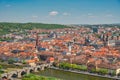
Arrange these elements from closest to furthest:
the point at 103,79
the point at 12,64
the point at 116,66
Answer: the point at 103,79
the point at 116,66
the point at 12,64

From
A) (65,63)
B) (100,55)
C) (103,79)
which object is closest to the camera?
(103,79)

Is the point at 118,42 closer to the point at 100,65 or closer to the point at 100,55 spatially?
the point at 100,55

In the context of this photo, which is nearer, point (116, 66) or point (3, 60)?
point (116, 66)

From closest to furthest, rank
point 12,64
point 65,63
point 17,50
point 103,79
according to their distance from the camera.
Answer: point 103,79 < point 65,63 < point 12,64 < point 17,50

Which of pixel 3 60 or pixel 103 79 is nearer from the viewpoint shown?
pixel 103 79

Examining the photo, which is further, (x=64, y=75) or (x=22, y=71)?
(x=22, y=71)

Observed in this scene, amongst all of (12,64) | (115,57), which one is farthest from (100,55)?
(12,64)

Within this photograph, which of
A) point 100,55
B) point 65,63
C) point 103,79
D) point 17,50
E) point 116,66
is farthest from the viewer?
point 17,50

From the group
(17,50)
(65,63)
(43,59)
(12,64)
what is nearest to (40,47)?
(17,50)

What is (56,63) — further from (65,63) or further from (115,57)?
(115,57)
